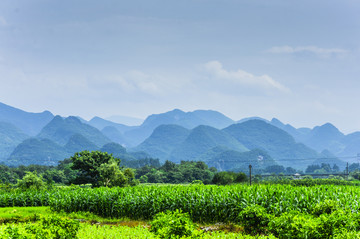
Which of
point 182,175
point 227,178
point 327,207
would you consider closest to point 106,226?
point 327,207

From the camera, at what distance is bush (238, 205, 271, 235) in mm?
10117

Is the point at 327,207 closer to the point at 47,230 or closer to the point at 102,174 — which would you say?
the point at 47,230

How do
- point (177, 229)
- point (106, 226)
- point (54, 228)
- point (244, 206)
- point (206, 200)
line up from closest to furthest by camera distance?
1. point (177, 229)
2. point (54, 228)
3. point (106, 226)
4. point (244, 206)
5. point (206, 200)

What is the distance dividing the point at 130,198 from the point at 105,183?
1294 inches

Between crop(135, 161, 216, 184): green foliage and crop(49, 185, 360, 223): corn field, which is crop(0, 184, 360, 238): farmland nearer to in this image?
crop(49, 185, 360, 223): corn field

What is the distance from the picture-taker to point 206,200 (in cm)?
1371

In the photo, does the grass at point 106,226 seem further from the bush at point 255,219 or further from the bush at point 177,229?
the bush at point 177,229

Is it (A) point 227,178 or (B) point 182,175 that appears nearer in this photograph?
(A) point 227,178

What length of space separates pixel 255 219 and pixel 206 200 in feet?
11.9

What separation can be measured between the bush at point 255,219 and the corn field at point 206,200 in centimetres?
170

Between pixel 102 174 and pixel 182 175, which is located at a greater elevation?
pixel 102 174

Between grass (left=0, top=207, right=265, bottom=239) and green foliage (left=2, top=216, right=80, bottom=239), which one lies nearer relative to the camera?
green foliage (left=2, top=216, right=80, bottom=239)

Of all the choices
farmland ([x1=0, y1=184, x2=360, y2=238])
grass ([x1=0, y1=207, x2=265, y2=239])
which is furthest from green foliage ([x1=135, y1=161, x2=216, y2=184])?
grass ([x1=0, y1=207, x2=265, y2=239])

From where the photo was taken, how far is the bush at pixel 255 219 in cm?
1012
